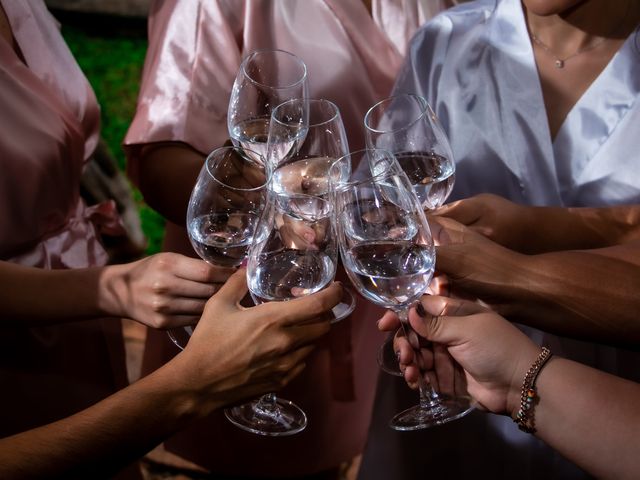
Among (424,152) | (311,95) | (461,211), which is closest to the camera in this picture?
(424,152)

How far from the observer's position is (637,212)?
172 centimetres

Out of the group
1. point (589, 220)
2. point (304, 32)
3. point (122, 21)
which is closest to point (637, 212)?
point (589, 220)

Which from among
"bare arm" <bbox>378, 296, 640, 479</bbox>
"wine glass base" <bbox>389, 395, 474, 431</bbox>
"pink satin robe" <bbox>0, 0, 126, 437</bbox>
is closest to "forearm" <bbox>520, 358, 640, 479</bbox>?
"bare arm" <bbox>378, 296, 640, 479</bbox>

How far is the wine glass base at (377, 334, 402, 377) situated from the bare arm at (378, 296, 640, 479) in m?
0.23

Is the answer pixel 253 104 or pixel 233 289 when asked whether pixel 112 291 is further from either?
pixel 253 104

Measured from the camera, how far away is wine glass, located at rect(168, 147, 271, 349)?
4.54 feet

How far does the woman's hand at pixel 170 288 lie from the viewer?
4.59 feet

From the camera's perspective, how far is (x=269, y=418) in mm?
1464

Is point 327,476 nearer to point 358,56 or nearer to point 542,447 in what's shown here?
point 542,447

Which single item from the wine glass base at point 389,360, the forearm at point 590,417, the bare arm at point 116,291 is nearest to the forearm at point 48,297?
the bare arm at point 116,291

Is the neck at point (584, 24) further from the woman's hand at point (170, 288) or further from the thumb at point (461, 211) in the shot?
the woman's hand at point (170, 288)

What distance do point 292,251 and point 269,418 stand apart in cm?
36

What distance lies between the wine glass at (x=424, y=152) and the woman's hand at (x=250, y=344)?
0.35m

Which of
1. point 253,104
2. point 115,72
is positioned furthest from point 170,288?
point 115,72
